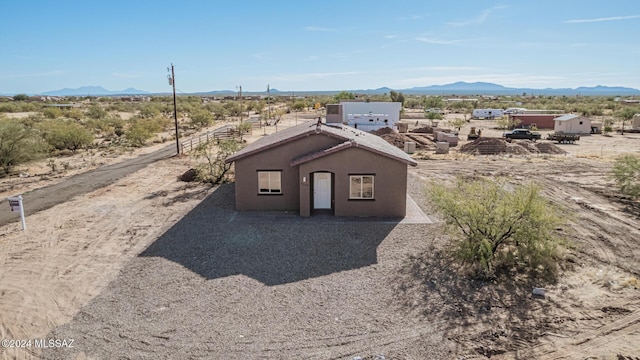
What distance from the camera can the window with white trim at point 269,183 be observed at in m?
19.1

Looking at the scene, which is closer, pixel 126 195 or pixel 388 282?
pixel 388 282

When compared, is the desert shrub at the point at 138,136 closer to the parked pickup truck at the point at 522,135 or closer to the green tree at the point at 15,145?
the green tree at the point at 15,145

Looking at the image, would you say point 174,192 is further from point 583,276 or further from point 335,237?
point 583,276

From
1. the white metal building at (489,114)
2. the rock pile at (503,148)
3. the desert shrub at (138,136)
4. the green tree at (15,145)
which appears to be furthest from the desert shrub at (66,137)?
the white metal building at (489,114)

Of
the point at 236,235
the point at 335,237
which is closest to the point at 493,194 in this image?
the point at 335,237

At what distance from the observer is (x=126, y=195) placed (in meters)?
22.8

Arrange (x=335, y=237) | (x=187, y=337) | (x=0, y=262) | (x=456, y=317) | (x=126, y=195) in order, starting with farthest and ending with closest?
(x=126, y=195) → (x=335, y=237) → (x=0, y=262) → (x=456, y=317) → (x=187, y=337)

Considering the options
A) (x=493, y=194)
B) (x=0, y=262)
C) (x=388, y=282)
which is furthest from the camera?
(x=0, y=262)

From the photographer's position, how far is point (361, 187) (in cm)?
1819

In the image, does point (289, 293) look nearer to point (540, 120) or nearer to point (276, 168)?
point (276, 168)

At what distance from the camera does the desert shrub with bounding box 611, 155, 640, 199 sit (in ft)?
71.4

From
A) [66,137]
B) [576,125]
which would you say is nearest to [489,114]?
[576,125]

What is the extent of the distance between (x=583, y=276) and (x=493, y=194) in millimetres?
3608

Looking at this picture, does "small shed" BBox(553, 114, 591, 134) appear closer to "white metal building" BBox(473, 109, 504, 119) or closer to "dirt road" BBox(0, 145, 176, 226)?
"white metal building" BBox(473, 109, 504, 119)
